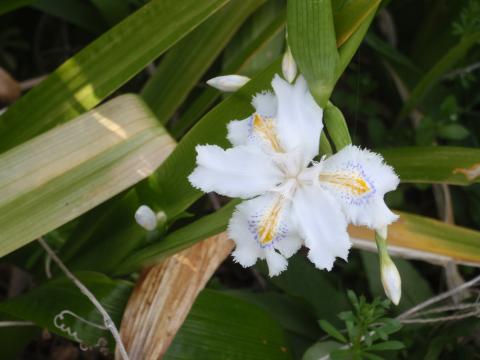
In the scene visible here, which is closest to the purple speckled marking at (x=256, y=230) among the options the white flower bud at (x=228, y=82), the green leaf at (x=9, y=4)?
the white flower bud at (x=228, y=82)

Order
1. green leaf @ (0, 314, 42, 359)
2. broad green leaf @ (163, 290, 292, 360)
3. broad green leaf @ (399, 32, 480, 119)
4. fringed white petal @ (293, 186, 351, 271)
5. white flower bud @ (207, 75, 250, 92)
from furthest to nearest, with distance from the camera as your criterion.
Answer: broad green leaf @ (399, 32, 480, 119) → green leaf @ (0, 314, 42, 359) → broad green leaf @ (163, 290, 292, 360) → white flower bud @ (207, 75, 250, 92) → fringed white petal @ (293, 186, 351, 271)

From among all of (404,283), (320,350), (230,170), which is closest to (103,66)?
(230,170)

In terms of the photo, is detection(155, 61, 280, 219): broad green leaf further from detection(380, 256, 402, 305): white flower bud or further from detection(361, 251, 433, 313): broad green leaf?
detection(361, 251, 433, 313): broad green leaf

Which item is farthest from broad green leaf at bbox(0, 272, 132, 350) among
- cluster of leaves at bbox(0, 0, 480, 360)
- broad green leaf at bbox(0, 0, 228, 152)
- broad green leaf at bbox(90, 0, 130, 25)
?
broad green leaf at bbox(90, 0, 130, 25)

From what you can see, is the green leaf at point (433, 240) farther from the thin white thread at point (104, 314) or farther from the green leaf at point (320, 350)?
the thin white thread at point (104, 314)

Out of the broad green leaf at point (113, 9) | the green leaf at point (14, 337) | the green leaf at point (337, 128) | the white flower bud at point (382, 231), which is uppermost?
the broad green leaf at point (113, 9)

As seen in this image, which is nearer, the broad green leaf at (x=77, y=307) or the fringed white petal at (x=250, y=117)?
the fringed white petal at (x=250, y=117)

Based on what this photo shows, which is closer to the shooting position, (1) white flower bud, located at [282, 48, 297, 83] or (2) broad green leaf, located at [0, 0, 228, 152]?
(1) white flower bud, located at [282, 48, 297, 83]
